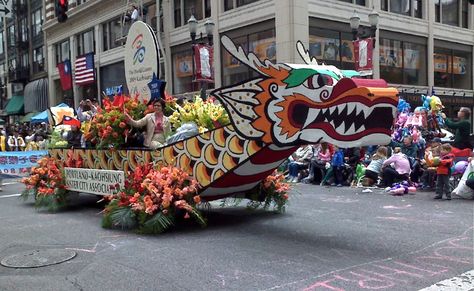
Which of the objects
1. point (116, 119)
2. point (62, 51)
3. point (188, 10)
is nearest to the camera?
point (116, 119)

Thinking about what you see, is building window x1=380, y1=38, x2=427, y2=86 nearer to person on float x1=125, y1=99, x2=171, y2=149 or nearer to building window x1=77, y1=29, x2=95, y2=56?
person on float x1=125, y1=99, x2=171, y2=149

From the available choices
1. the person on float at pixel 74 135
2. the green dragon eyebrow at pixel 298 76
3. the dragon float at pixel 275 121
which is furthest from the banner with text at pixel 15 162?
the green dragon eyebrow at pixel 298 76

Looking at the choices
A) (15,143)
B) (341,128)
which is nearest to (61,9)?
(15,143)

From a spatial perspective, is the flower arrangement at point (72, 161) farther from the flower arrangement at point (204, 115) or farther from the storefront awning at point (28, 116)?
the storefront awning at point (28, 116)

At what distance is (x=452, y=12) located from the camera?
29.5 metres

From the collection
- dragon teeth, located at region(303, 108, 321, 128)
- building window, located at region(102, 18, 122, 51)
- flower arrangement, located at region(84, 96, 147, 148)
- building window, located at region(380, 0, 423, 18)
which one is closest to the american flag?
building window, located at region(102, 18, 122, 51)

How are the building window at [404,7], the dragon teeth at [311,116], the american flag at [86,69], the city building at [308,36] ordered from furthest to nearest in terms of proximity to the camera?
the american flag at [86,69], the building window at [404,7], the city building at [308,36], the dragon teeth at [311,116]

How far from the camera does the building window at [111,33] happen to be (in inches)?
1261

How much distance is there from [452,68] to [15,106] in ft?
Answer: 130

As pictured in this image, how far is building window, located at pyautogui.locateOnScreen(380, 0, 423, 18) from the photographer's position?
2495cm

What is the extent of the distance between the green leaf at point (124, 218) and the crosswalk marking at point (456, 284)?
4545 mm

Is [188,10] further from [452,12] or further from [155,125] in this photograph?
[155,125]

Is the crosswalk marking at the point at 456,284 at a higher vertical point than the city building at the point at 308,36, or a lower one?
lower

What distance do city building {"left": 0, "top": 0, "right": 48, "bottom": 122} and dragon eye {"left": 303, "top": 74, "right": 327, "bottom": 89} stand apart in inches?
1565
